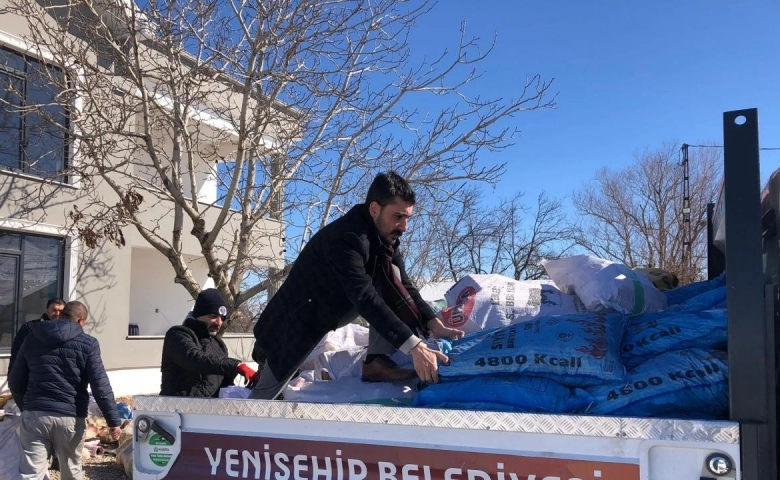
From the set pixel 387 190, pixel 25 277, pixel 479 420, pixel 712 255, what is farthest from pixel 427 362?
pixel 25 277

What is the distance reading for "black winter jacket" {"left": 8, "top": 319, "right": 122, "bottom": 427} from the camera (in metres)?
4.81

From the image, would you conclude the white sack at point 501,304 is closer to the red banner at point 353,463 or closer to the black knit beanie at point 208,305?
the red banner at point 353,463

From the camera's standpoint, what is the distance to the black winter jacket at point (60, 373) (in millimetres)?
4812

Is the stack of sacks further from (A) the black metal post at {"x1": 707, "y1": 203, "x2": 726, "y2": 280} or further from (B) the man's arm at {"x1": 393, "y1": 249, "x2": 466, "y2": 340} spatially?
(A) the black metal post at {"x1": 707, "y1": 203, "x2": 726, "y2": 280}

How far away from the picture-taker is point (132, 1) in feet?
22.3

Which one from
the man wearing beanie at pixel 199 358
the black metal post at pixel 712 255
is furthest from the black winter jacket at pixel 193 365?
the black metal post at pixel 712 255

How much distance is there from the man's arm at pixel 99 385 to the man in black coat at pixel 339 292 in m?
2.85

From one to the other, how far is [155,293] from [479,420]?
15226 mm

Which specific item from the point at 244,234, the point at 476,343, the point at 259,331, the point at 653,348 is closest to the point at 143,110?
the point at 244,234

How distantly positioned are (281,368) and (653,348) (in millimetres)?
1305

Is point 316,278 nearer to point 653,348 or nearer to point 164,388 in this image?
point 653,348

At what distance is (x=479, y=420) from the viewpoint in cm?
168

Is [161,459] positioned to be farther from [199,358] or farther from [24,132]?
[24,132]

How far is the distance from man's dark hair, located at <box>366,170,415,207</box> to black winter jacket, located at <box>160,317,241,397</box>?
5.81 feet
